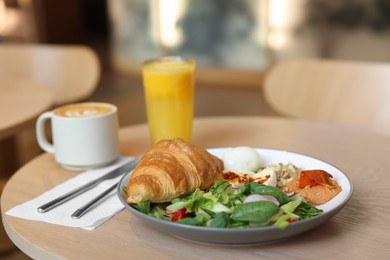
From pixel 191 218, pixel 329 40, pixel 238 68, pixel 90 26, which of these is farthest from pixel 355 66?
pixel 90 26

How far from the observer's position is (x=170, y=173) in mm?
703

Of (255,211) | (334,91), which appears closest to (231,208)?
(255,211)

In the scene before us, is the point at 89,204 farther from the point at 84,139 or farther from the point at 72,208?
the point at 84,139

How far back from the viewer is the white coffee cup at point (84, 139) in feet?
3.07

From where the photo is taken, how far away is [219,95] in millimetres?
3910

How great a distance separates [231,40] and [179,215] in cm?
347

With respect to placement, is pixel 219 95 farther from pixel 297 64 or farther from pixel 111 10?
pixel 297 64

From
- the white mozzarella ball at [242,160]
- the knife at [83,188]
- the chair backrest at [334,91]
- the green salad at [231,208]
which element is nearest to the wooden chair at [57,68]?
the chair backrest at [334,91]

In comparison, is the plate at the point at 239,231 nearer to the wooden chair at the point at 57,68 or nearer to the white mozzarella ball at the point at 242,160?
the white mozzarella ball at the point at 242,160

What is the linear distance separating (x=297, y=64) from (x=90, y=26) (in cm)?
578

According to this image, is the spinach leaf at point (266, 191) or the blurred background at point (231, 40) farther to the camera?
→ the blurred background at point (231, 40)

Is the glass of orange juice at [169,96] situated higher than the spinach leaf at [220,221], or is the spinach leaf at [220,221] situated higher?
the glass of orange juice at [169,96]

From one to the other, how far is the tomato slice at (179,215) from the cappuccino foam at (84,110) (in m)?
0.35

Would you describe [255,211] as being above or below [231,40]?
above
